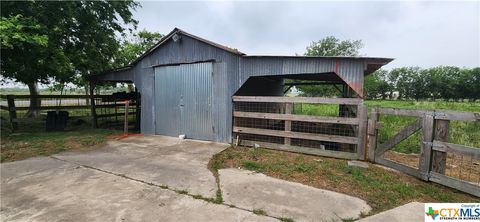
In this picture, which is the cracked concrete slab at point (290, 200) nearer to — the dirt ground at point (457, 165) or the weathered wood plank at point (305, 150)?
the weathered wood plank at point (305, 150)

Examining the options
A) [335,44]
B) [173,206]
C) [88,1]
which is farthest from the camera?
[335,44]

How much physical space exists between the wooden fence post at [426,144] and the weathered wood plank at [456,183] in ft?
0.36

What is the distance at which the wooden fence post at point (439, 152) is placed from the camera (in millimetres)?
3734

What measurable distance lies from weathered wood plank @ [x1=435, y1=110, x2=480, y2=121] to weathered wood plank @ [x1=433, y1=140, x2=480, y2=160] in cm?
38

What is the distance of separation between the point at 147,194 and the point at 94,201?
0.64m

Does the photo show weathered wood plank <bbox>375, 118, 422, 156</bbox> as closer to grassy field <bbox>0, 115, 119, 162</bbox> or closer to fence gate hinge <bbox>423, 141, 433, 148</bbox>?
fence gate hinge <bbox>423, 141, 433, 148</bbox>

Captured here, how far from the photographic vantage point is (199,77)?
23.8ft

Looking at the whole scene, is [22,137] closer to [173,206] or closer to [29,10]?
[29,10]

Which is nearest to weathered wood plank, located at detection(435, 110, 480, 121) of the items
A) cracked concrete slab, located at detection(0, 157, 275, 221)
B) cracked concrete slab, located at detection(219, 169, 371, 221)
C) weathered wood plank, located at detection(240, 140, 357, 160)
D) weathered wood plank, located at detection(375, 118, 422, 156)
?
weathered wood plank, located at detection(375, 118, 422, 156)

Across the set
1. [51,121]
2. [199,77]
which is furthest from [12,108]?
[199,77]

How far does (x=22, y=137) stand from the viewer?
749cm

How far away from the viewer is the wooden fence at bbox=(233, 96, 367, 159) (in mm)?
5078

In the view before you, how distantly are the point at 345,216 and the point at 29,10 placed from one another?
32.0ft

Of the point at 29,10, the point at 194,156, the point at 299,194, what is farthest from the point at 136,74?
the point at 299,194
